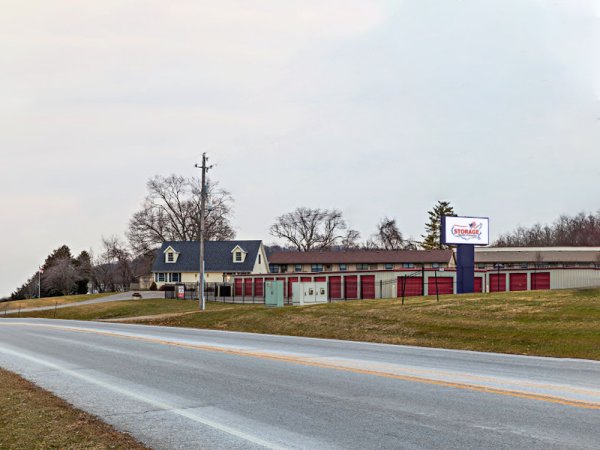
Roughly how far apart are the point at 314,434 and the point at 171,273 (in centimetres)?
7781

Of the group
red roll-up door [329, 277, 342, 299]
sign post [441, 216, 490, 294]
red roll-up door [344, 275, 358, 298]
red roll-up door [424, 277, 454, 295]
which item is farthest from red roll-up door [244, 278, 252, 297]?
sign post [441, 216, 490, 294]

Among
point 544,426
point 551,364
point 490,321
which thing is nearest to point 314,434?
point 544,426

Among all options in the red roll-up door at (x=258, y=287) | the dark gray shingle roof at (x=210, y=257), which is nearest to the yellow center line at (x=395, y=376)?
the red roll-up door at (x=258, y=287)

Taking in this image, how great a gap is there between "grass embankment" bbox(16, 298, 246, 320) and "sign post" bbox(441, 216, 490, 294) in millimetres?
18603

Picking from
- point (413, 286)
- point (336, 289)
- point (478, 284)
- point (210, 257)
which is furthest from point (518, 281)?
point (210, 257)

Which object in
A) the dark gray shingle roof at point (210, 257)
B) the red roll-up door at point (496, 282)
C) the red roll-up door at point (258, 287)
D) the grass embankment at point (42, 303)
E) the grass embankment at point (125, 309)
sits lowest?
the grass embankment at point (42, 303)

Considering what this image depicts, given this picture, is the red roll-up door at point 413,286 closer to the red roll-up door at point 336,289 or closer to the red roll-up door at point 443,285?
the red roll-up door at point 443,285

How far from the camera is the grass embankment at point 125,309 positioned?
1927 inches

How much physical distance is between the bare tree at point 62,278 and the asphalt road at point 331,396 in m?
83.3

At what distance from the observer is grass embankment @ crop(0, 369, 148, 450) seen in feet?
23.2

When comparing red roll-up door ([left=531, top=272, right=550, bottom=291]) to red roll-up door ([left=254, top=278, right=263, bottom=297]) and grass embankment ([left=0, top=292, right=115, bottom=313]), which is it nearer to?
red roll-up door ([left=254, top=278, right=263, bottom=297])

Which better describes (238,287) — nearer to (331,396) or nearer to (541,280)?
(541,280)

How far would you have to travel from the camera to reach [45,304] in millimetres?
69375

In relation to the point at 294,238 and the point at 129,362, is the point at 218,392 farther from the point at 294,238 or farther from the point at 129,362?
the point at 294,238
